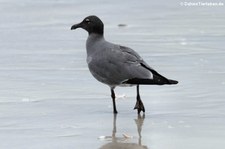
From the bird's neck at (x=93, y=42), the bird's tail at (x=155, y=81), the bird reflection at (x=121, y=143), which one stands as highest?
the bird's neck at (x=93, y=42)

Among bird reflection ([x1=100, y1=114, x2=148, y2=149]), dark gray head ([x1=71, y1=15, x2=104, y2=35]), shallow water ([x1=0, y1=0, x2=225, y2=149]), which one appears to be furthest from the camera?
dark gray head ([x1=71, y1=15, x2=104, y2=35])

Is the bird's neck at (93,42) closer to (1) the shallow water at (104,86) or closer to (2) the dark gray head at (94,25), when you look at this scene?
(2) the dark gray head at (94,25)

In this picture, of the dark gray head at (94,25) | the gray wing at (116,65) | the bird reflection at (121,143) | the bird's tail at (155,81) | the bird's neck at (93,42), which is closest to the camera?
the bird reflection at (121,143)

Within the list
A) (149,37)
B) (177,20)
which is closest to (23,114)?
(149,37)

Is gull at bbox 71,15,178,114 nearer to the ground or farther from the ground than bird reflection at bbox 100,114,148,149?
farther from the ground

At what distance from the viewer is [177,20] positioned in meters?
12.4

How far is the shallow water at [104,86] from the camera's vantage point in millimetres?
6977

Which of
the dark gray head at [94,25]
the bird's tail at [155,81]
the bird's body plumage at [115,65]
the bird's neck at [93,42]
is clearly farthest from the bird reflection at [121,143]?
the dark gray head at [94,25]

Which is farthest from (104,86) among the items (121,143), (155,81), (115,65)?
(121,143)

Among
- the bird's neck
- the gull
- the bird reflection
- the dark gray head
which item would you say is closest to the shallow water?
the bird reflection

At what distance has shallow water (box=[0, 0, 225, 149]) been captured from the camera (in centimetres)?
698

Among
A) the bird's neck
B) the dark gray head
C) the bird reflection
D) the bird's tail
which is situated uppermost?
the dark gray head

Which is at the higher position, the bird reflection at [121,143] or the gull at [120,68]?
the gull at [120,68]

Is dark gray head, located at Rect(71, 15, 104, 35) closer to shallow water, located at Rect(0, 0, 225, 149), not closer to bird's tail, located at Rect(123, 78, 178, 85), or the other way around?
shallow water, located at Rect(0, 0, 225, 149)
